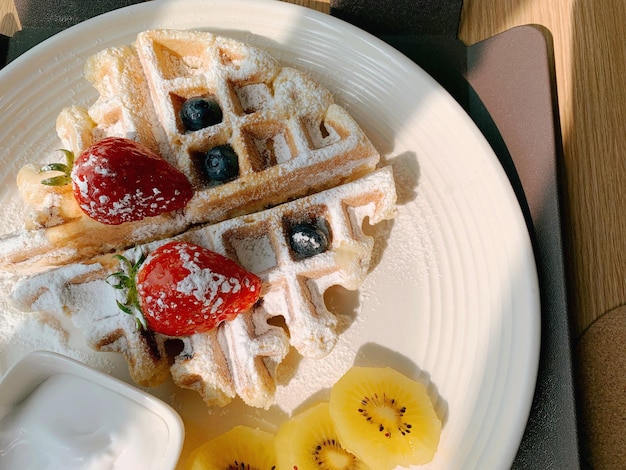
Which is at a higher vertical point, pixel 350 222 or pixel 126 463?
pixel 350 222

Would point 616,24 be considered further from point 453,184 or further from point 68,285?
point 68,285

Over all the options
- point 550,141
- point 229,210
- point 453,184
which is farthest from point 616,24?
point 229,210

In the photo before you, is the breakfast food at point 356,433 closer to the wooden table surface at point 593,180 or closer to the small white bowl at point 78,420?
the small white bowl at point 78,420

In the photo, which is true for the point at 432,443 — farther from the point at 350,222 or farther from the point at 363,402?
the point at 350,222

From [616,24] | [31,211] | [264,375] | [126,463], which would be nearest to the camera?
[126,463]

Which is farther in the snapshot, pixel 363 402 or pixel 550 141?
pixel 550 141

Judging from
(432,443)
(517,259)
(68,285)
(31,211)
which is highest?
(31,211)

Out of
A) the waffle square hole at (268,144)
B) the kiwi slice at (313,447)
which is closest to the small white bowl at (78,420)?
the kiwi slice at (313,447)

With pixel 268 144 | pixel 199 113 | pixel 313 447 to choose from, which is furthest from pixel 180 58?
pixel 313 447

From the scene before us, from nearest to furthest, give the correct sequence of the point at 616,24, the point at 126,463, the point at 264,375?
the point at 126,463, the point at 264,375, the point at 616,24
